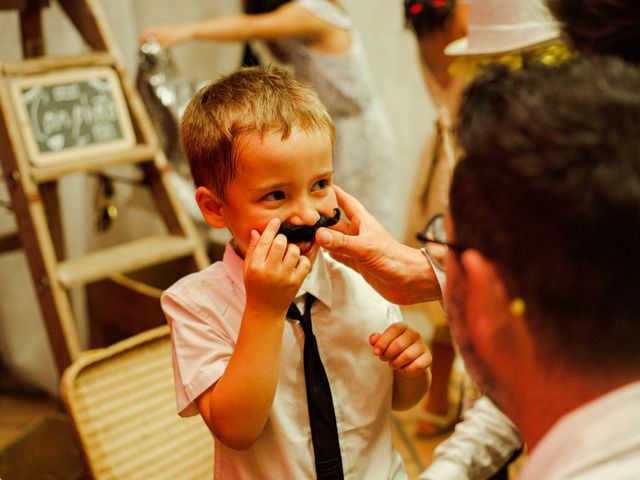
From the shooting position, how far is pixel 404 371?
0.97m

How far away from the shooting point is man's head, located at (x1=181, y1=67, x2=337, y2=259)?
0.91 m

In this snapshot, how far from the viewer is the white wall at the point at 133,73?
2.66 m

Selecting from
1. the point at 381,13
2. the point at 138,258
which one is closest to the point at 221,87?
the point at 138,258

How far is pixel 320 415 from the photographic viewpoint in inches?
39.0

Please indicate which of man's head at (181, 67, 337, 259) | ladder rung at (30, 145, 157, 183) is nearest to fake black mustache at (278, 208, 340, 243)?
man's head at (181, 67, 337, 259)

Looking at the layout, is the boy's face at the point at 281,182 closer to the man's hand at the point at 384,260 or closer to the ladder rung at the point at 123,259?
the man's hand at the point at 384,260

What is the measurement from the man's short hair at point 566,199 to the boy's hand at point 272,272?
33 centimetres

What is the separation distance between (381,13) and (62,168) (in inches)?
75.0

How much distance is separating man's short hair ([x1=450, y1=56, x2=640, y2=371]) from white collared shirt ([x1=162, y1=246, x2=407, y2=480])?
0.49 meters

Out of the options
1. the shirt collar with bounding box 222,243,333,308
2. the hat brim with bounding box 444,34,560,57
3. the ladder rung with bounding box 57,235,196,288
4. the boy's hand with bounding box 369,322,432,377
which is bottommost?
the ladder rung with bounding box 57,235,196,288

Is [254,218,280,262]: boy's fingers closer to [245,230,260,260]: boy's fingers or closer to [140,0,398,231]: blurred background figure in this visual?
[245,230,260,260]: boy's fingers

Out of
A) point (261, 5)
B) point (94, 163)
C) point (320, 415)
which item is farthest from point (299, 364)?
point (261, 5)

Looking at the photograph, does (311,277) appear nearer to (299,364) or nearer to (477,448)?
(299,364)

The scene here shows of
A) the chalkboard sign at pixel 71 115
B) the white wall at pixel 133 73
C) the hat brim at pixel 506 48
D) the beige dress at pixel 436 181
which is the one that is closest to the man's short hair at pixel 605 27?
the hat brim at pixel 506 48
